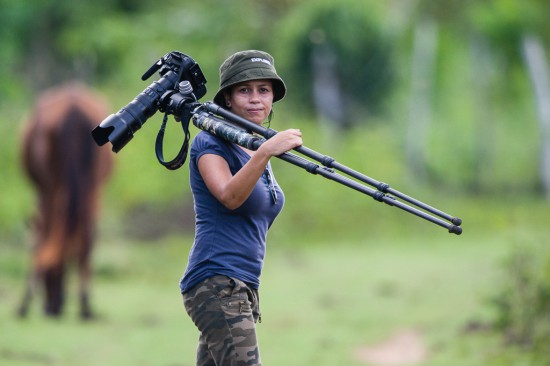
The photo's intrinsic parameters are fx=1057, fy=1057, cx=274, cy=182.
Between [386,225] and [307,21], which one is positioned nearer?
[386,225]

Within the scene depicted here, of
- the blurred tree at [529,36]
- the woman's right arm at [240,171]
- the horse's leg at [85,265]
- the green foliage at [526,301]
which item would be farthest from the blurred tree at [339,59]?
the woman's right arm at [240,171]

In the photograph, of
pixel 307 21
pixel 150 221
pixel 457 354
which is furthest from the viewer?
pixel 307 21

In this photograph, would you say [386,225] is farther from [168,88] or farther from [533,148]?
[168,88]

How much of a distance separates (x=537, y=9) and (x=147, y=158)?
9444 mm

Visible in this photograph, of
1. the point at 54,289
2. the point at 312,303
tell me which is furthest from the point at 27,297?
the point at 312,303

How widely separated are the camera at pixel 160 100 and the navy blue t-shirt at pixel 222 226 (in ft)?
0.64

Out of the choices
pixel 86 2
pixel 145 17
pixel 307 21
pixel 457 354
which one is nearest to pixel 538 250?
pixel 457 354

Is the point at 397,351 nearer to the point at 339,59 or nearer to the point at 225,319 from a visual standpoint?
the point at 225,319

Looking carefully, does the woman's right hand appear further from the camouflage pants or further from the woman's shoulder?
the camouflage pants

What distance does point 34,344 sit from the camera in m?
8.08

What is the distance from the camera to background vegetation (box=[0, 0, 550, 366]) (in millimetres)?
8359

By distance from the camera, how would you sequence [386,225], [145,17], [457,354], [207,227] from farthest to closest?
1. [145,17]
2. [386,225]
3. [457,354]
4. [207,227]

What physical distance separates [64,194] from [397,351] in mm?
3367

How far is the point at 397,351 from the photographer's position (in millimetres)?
8352
